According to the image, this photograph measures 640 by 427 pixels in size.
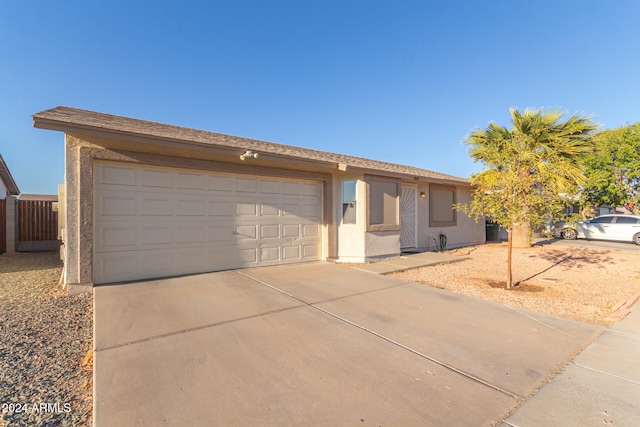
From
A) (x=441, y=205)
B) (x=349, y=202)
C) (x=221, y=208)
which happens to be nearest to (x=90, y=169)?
(x=221, y=208)

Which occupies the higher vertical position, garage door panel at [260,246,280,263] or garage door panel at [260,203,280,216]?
garage door panel at [260,203,280,216]

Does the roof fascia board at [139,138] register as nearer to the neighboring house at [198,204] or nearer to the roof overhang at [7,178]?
the neighboring house at [198,204]

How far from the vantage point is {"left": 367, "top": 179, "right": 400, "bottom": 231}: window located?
8.94 metres

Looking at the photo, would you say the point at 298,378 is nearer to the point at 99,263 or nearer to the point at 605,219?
the point at 99,263

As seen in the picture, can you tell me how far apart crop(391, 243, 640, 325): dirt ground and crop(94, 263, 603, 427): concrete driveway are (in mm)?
854

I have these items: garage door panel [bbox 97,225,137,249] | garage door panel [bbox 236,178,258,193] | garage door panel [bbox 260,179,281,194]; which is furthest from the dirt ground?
garage door panel [bbox 97,225,137,249]

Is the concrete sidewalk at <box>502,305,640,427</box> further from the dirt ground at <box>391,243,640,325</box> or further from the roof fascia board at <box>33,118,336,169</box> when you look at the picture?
the roof fascia board at <box>33,118,336,169</box>

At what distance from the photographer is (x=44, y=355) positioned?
10.5 feet

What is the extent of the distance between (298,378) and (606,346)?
12.9 ft

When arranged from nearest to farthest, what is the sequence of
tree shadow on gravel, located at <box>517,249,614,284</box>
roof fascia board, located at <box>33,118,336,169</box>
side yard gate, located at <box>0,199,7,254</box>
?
1. roof fascia board, located at <box>33,118,336,169</box>
2. tree shadow on gravel, located at <box>517,249,614,284</box>
3. side yard gate, located at <box>0,199,7,254</box>

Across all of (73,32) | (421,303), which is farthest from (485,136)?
(73,32)

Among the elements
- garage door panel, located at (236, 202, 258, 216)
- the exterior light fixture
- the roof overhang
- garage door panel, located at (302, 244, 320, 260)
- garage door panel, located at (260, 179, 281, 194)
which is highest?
the roof overhang

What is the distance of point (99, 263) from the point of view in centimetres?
588

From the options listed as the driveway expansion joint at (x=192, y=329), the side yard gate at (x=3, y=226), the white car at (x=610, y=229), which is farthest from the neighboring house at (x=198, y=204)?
the white car at (x=610, y=229)
